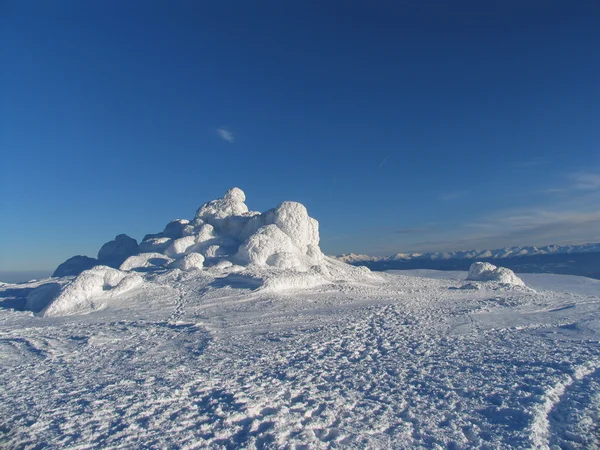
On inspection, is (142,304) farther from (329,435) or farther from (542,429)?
(542,429)

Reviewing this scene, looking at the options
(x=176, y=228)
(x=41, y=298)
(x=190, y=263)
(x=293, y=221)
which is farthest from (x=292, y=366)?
(x=176, y=228)

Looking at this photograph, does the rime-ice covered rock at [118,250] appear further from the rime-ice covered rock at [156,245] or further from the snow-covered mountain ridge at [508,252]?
the snow-covered mountain ridge at [508,252]

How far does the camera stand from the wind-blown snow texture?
526 centimetres

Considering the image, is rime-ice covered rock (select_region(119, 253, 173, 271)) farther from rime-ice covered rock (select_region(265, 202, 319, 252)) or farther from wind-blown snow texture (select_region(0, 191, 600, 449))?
rime-ice covered rock (select_region(265, 202, 319, 252))

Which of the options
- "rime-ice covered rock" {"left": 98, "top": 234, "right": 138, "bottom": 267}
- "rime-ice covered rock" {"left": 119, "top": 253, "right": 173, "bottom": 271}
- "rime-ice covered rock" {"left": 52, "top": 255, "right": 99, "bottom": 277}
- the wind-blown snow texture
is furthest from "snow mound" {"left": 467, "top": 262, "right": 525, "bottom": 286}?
"rime-ice covered rock" {"left": 52, "top": 255, "right": 99, "bottom": 277}

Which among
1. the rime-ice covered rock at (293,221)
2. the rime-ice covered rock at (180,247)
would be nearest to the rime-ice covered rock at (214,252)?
the rime-ice covered rock at (180,247)

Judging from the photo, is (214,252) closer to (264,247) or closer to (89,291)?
(264,247)

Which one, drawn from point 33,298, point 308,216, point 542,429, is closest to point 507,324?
point 542,429

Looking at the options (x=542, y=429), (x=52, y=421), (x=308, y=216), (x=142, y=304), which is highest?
(x=308, y=216)

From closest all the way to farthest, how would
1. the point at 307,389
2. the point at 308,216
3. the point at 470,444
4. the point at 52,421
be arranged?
Answer: 1. the point at 470,444
2. the point at 52,421
3. the point at 307,389
4. the point at 308,216

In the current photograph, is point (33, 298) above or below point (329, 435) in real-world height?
above

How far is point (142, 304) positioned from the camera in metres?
15.5

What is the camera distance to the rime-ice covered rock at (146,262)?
23.7 metres

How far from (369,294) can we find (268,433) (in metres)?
12.4
